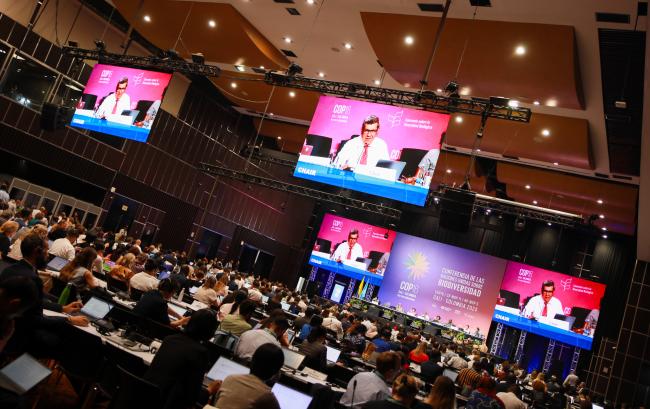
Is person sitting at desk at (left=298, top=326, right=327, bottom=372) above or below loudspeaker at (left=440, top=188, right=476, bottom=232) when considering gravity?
below

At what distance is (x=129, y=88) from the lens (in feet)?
40.6

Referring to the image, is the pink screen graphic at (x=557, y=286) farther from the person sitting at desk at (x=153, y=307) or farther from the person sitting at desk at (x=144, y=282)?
the person sitting at desk at (x=153, y=307)

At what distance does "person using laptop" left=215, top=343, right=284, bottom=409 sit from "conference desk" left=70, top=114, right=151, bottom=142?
946 centimetres

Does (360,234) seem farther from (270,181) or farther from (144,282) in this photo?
(144,282)

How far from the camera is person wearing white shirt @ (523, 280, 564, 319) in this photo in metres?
21.3

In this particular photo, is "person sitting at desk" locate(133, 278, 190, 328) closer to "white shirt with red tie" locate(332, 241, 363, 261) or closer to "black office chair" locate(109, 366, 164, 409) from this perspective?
"black office chair" locate(109, 366, 164, 409)

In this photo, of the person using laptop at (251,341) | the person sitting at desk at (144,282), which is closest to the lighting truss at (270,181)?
the person sitting at desk at (144,282)

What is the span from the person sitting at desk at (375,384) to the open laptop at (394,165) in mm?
4839

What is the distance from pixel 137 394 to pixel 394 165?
6876 millimetres

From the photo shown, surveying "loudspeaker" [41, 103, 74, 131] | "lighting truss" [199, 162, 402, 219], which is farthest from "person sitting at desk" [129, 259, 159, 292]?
"lighting truss" [199, 162, 402, 219]

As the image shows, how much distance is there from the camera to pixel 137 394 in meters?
3.17

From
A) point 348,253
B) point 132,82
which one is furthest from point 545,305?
point 132,82

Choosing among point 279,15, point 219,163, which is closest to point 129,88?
point 279,15

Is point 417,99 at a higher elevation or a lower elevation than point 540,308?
higher
